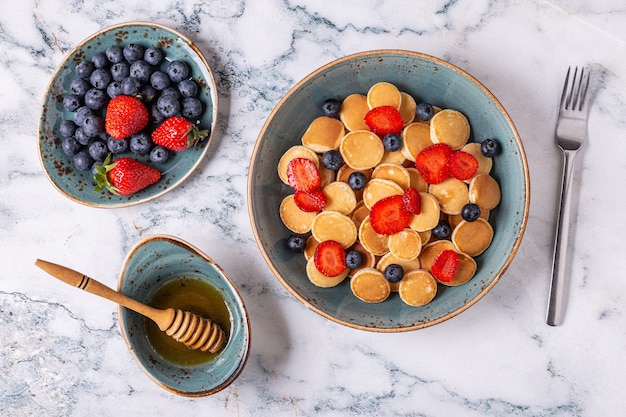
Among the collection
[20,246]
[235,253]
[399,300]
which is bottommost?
[20,246]

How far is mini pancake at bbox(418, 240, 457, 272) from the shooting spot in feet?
4.33

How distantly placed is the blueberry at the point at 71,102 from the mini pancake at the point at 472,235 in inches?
32.7

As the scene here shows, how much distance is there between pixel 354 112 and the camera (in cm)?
134

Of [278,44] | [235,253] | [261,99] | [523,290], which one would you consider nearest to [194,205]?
[235,253]

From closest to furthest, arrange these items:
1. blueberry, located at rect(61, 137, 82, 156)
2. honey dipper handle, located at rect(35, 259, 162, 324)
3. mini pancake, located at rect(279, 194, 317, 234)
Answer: honey dipper handle, located at rect(35, 259, 162, 324) → mini pancake, located at rect(279, 194, 317, 234) → blueberry, located at rect(61, 137, 82, 156)

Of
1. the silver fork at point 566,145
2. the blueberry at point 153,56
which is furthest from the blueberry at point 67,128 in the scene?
the silver fork at point 566,145

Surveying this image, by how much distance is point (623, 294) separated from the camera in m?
1.39

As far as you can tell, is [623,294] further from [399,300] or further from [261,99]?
[261,99]

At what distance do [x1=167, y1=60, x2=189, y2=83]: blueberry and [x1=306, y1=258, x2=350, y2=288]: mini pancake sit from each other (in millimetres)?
475

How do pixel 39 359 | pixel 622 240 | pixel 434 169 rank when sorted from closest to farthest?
pixel 434 169 → pixel 622 240 → pixel 39 359

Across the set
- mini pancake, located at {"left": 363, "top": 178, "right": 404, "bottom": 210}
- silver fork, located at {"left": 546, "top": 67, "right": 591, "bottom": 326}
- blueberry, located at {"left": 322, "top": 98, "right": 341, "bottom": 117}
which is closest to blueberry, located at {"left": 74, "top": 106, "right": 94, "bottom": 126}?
blueberry, located at {"left": 322, "top": 98, "right": 341, "bottom": 117}

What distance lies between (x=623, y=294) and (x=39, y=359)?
49.8 inches

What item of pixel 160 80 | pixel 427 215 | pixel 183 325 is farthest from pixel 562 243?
pixel 160 80

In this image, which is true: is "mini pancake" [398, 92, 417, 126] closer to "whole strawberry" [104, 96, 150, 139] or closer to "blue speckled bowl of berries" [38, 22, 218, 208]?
"blue speckled bowl of berries" [38, 22, 218, 208]
